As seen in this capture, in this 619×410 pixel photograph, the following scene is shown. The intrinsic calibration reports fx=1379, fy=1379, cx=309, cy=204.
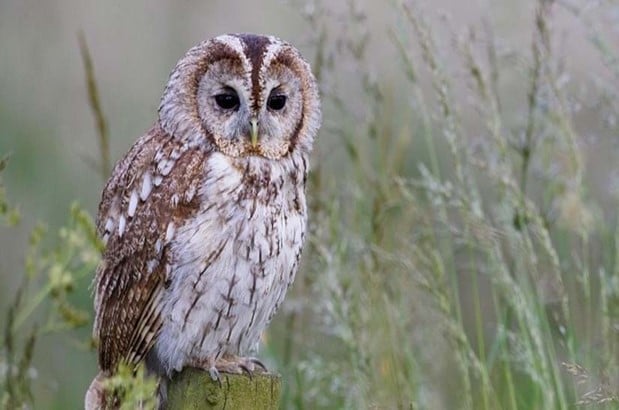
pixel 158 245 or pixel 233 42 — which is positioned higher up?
pixel 233 42

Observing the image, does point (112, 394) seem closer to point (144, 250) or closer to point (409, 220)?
point (144, 250)

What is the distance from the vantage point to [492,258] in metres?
3.28

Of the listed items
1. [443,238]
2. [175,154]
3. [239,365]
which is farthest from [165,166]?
[443,238]

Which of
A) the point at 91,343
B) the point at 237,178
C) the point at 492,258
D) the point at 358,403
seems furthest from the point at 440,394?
the point at 91,343

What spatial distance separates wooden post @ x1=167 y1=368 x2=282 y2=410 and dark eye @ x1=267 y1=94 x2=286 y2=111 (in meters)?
0.79

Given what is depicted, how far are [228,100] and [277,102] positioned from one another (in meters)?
0.12

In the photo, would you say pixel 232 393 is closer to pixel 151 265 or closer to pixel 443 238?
pixel 151 265

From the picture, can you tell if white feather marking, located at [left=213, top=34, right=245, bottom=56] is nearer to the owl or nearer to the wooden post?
the owl

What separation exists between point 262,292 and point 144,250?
0.93 ft

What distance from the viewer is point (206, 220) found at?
3.04m

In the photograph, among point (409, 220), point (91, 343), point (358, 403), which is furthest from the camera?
point (409, 220)

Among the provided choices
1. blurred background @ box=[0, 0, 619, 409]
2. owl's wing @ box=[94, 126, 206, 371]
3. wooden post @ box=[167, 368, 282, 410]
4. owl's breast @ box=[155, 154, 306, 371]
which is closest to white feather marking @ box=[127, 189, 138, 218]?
owl's wing @ box=[94, 126, 206, 371]

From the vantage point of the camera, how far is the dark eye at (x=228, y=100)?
314 centimetres

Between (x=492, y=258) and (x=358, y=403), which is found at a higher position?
(x=492, y=258)
